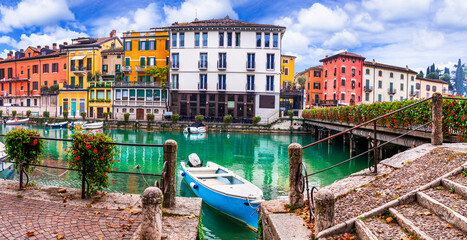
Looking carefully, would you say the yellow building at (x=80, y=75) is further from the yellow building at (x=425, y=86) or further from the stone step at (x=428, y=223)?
the yellow building at (x=425, y=86)

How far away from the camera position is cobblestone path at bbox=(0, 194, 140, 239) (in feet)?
14.2

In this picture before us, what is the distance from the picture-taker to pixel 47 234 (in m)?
4.28

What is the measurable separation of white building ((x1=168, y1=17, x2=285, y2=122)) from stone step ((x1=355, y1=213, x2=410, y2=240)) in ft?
140

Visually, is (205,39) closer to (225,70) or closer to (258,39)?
(225,70)

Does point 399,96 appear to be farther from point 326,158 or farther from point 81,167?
point 81,167

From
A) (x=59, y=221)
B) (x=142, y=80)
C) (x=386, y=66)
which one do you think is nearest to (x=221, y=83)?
(x=142, y=80)

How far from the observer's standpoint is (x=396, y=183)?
17.8ft

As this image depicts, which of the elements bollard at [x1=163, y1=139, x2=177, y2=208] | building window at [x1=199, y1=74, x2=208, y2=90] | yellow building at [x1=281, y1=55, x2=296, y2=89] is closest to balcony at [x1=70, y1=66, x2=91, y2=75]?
building window at [x1=199, y1=74, x2=208, y2=90]

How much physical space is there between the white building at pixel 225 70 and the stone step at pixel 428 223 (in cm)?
4246

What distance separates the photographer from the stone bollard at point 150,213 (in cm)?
397

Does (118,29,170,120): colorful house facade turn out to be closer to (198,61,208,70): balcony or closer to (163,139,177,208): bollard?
(198,61,208,70): balcony

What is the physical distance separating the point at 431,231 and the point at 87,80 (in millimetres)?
61819

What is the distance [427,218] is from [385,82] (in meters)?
66.6

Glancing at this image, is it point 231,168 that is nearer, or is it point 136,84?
point 231,168
